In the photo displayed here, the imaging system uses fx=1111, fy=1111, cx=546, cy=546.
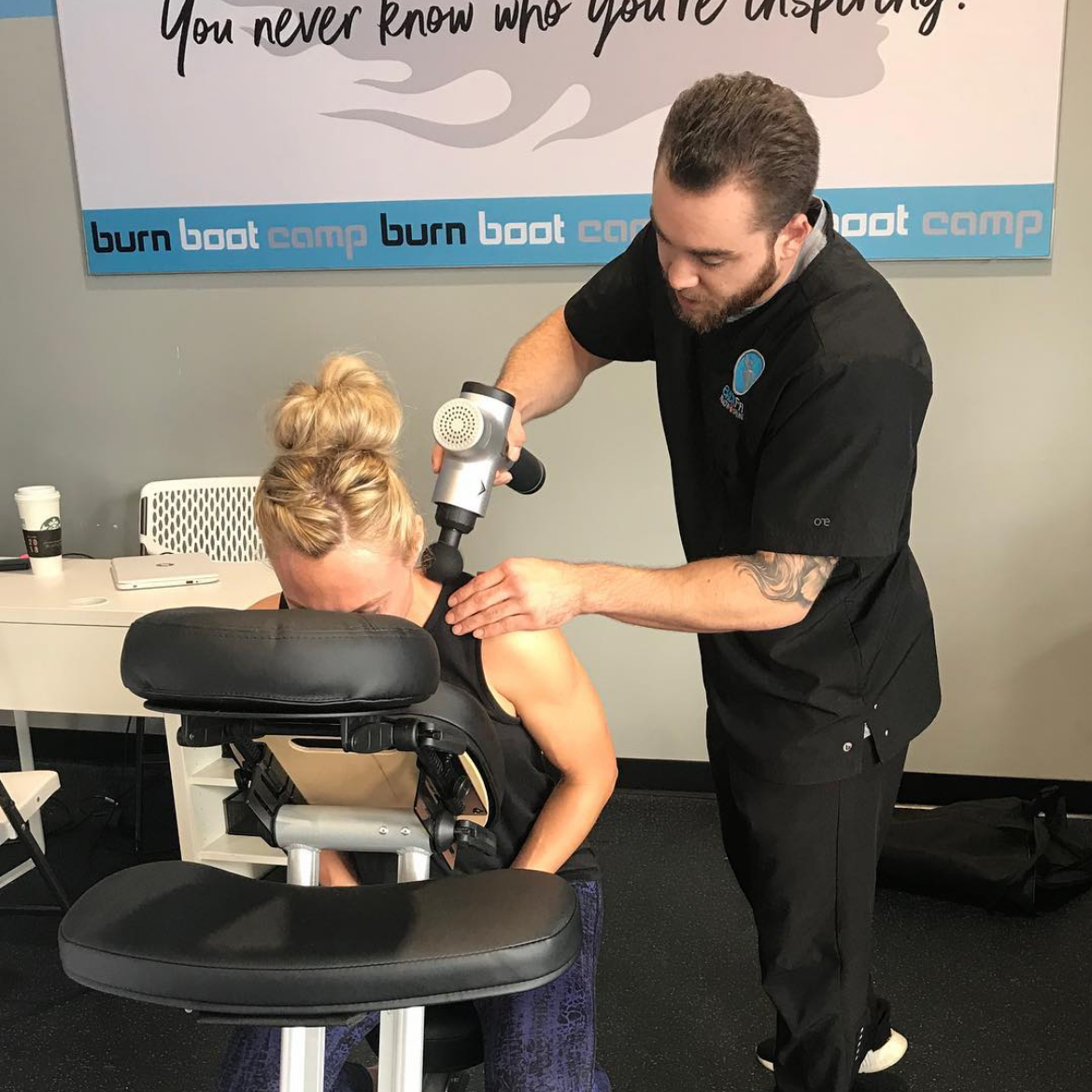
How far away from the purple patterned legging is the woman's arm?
14 centimetres

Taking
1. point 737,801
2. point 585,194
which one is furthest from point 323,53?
point 737,801

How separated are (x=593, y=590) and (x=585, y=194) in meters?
1.51

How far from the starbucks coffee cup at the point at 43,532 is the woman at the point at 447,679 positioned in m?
1.25

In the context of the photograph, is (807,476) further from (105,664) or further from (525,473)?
(105,664)

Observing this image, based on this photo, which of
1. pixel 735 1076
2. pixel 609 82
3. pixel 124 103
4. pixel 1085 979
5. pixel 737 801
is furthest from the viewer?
pixel 124 103

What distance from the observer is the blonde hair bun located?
4.21 feet

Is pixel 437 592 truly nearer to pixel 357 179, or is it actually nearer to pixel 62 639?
pixel 62 639

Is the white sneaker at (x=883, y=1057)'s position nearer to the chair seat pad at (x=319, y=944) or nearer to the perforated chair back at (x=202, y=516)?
the chair seat pad at (x=319, y=944)

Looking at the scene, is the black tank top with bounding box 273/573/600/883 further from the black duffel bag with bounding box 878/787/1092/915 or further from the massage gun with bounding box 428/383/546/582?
the black duffel bag with bounding box 878/787/1092/915

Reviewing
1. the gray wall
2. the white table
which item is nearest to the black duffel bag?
the gray wall

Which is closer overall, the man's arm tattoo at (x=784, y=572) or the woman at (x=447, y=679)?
the woman at (x=447, y=679)

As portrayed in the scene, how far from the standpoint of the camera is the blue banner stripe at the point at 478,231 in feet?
7.89

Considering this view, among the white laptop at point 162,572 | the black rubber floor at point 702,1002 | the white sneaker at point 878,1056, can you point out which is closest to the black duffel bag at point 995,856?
the black rubber floor at point 702,1002

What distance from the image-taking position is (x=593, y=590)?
1.30 meters
